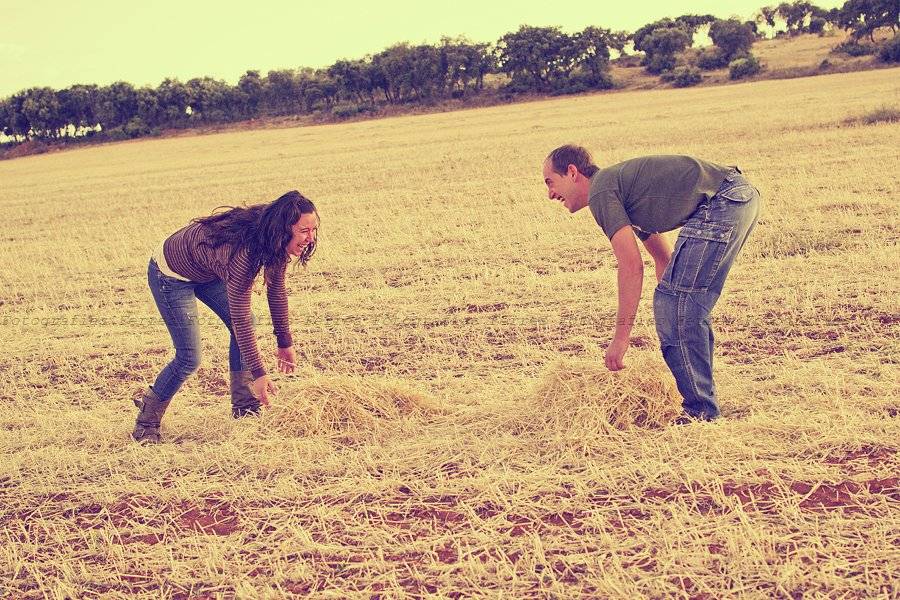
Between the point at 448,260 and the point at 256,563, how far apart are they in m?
7.18

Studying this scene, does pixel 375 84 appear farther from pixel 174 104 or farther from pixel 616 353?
pixel 616 353

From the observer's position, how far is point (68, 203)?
76.8ft

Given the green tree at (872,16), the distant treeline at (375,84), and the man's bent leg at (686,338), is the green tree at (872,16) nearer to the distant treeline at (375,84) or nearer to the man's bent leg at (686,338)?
the distant treeline at (375,84)

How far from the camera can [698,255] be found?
445 cm

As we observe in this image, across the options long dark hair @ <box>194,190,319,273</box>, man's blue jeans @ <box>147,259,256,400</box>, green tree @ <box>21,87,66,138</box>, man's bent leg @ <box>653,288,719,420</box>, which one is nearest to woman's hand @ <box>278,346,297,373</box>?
man's blue jeans @ <box>147,259,256,400</box>

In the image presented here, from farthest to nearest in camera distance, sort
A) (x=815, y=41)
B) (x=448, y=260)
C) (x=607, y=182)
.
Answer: (x=815, y=41) < (x=448, y=260) < (x=607, y=182)

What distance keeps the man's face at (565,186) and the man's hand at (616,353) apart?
742 mm

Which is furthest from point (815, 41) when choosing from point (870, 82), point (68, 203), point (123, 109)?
point (68, 203)

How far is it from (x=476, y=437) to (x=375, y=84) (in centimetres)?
6145

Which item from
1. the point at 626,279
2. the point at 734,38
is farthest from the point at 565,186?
the point at 734,38

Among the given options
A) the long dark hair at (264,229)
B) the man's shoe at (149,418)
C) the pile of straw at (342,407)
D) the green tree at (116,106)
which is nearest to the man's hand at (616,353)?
the pile of straw at (342,407)

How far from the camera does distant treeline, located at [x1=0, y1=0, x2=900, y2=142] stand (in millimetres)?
59562

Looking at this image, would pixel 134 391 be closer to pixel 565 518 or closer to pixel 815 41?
pixel 565 518

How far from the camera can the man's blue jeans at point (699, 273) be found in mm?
4441
